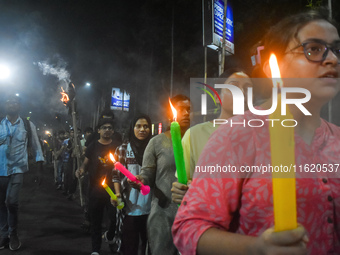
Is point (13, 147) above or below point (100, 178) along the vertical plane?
above

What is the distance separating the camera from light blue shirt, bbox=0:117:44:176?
550 centimetres

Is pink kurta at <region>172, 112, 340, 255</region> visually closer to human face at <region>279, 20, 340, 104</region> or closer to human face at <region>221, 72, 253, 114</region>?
human face at <region>279, 20, 340, 104</region>

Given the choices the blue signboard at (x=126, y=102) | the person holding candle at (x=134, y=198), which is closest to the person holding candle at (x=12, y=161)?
the person holding candle at (x=134, y=198)

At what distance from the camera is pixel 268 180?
1.05 metres

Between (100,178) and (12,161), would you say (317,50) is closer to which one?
(100,178)

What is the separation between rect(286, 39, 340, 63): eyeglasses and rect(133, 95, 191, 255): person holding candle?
2564 mm

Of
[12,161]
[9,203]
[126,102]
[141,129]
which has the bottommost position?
[9,203]

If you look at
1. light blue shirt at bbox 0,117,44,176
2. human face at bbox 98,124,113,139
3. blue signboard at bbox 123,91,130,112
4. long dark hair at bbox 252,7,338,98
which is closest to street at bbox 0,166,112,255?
light blue shirt at bbox 0,117,44,176

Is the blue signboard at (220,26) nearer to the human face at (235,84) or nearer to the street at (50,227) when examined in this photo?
the street at (50,227)

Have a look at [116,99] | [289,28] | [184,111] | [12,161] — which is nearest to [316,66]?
[289,28]

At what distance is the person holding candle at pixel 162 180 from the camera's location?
344cm

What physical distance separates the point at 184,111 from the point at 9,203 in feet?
12.6

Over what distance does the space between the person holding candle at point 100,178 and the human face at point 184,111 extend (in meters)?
2.05

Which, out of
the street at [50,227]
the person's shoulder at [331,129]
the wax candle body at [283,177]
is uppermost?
the person's shoulder at [331,129]
